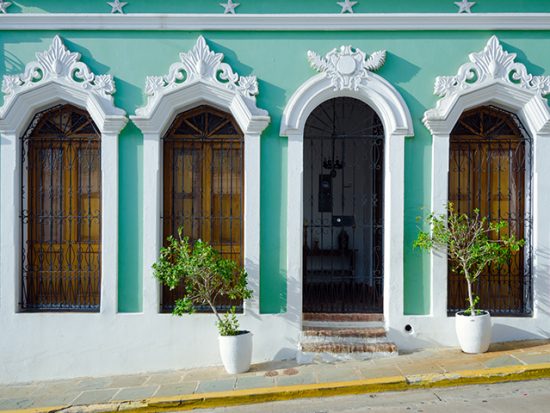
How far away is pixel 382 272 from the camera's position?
24.2 feet

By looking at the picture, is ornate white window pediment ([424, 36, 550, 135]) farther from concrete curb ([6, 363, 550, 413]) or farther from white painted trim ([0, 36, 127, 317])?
white painted trim ([0, 36, 127, 317])

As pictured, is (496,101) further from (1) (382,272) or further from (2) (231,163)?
(2) (231,163)

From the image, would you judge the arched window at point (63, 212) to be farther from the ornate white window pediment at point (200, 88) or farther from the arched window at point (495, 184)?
the arched window at point (495, 184)

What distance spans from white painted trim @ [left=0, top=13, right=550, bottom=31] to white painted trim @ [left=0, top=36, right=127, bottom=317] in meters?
0.45

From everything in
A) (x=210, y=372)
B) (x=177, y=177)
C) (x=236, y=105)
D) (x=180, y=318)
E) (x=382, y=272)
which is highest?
(x=236, y=105)

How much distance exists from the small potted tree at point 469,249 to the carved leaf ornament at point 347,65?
216 cm

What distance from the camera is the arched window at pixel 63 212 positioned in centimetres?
725

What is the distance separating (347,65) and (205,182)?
2613 millimetres

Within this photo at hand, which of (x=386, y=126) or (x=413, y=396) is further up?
(x=386, y=126)

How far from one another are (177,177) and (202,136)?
0.70 metres

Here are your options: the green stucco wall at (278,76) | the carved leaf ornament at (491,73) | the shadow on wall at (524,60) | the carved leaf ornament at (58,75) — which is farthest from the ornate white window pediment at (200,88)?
the shadow on wall at (524,60)

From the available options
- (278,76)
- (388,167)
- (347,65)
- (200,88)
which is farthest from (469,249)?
(200,88)

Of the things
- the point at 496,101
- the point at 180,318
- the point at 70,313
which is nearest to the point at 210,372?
the point at 180,318

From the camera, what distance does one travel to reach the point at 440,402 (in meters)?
5.46
